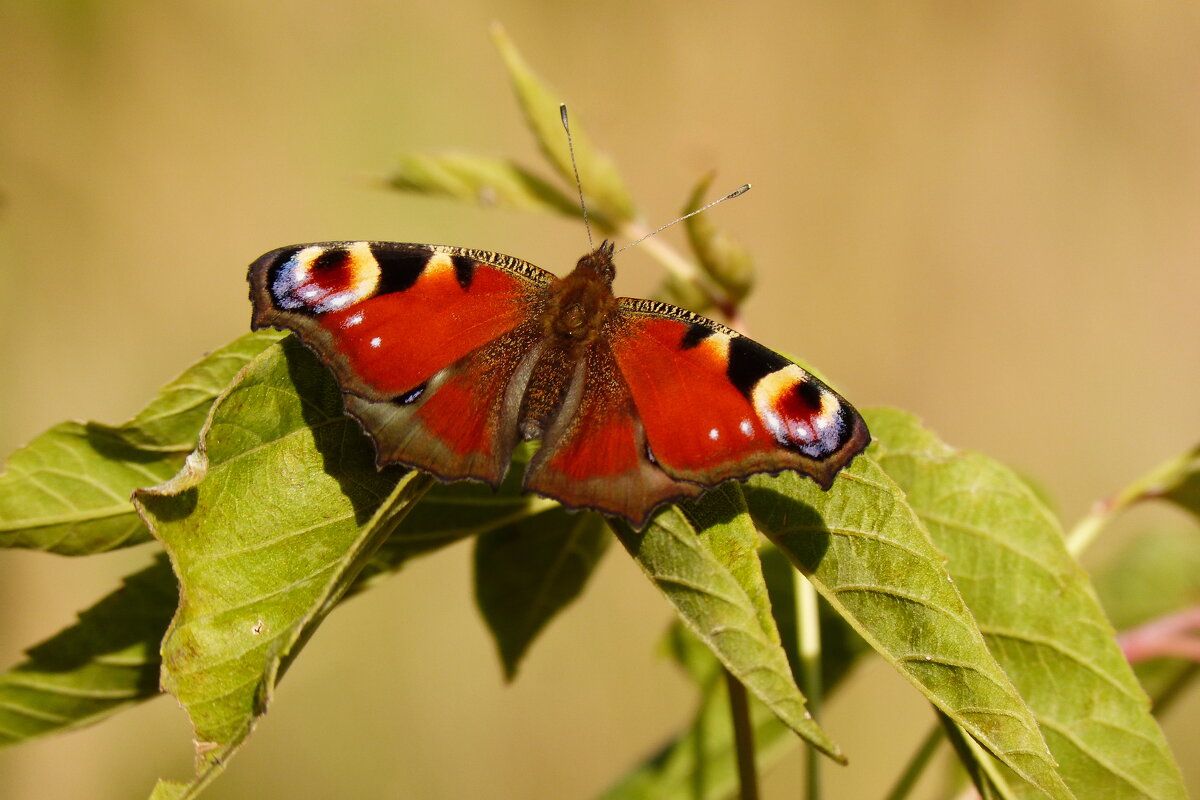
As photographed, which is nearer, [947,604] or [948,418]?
[947,604]

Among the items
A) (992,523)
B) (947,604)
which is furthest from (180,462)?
(992,523)

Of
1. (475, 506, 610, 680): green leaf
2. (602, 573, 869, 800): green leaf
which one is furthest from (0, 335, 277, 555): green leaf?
(602, 573, 869, 800): green leaf

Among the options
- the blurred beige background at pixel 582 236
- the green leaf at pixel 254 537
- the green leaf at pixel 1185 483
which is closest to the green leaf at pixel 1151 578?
the green leaf at pixel 1185 483

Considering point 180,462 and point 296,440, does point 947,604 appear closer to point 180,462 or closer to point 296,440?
point 296,440

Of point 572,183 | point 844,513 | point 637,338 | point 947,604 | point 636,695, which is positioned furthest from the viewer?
point 636,695

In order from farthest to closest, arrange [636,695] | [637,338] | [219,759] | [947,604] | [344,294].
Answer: [636,695]
[637,338]
[344,294]
[947,604]
[219,759]

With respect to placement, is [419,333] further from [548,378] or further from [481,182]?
[481,182]

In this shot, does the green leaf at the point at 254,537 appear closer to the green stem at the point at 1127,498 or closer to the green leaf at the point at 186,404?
the green leaf at the point at 186,404
